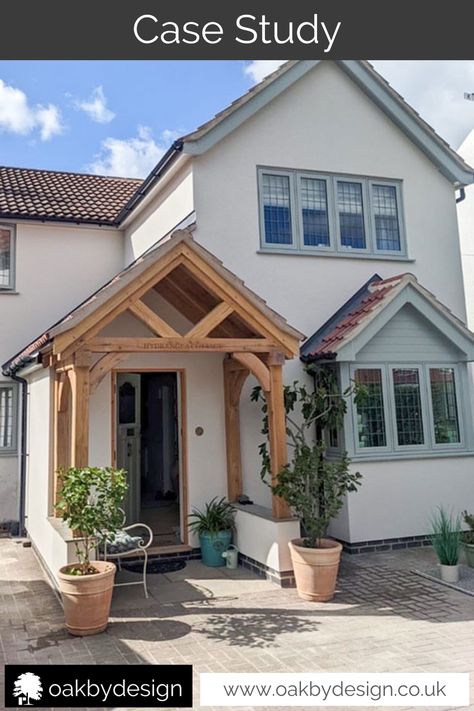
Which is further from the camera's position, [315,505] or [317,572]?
[315,505]

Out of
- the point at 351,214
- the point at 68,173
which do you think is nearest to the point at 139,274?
the point at 351,214

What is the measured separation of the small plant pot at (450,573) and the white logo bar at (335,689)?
10.2ft

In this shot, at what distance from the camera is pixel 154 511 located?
1323 cm

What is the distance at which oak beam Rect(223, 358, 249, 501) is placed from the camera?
10.2m

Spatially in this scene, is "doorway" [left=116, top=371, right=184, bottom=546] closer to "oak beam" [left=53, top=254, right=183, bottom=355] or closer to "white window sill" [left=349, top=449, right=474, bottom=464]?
"white window sill" [left=349, top=449, right=474, bottom=464]

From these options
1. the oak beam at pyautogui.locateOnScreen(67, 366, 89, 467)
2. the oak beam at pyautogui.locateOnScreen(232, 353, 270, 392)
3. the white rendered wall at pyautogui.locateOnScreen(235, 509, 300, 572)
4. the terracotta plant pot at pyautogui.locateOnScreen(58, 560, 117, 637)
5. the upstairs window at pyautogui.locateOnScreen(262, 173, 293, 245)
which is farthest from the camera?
the upstairs window at pyautogui.locateOnScreen(262, 173, 293, 245)

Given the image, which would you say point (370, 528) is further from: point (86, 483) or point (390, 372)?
point (86, 483)

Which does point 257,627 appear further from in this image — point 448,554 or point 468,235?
point 468,235

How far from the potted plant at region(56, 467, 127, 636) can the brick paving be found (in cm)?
24

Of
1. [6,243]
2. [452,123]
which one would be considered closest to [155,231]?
[6,243]

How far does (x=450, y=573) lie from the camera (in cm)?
823

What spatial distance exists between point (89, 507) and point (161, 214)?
7043mm

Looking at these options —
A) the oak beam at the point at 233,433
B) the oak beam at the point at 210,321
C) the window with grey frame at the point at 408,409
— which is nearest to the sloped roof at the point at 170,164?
the oak beam at the point at 210,321

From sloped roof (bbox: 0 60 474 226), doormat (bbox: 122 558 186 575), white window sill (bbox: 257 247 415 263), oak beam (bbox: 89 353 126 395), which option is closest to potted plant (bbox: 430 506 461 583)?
doormat (bbox: 122 558 186 575)
